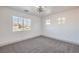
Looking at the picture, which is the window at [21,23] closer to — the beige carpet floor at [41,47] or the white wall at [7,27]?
the white wall at [7,27]

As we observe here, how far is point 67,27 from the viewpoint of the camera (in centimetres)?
216

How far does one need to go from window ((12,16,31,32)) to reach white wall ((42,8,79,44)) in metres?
0.42

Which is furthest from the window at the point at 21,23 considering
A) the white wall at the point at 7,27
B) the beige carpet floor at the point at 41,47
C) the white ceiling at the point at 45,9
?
the beige carpet floor at the point at 41,47

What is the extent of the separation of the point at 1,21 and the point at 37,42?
0.99m

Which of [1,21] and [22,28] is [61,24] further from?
[1,21]

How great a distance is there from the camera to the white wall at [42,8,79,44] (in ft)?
6.88

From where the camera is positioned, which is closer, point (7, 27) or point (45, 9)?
point (7, 27)

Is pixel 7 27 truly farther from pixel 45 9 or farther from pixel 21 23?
pixel 45 9

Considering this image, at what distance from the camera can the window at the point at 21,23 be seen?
2139 mm

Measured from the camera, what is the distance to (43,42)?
2.21m

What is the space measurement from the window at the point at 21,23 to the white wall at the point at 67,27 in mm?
416

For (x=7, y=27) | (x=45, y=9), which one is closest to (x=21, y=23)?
(x=7, y=27)

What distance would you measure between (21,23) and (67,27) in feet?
3.73
